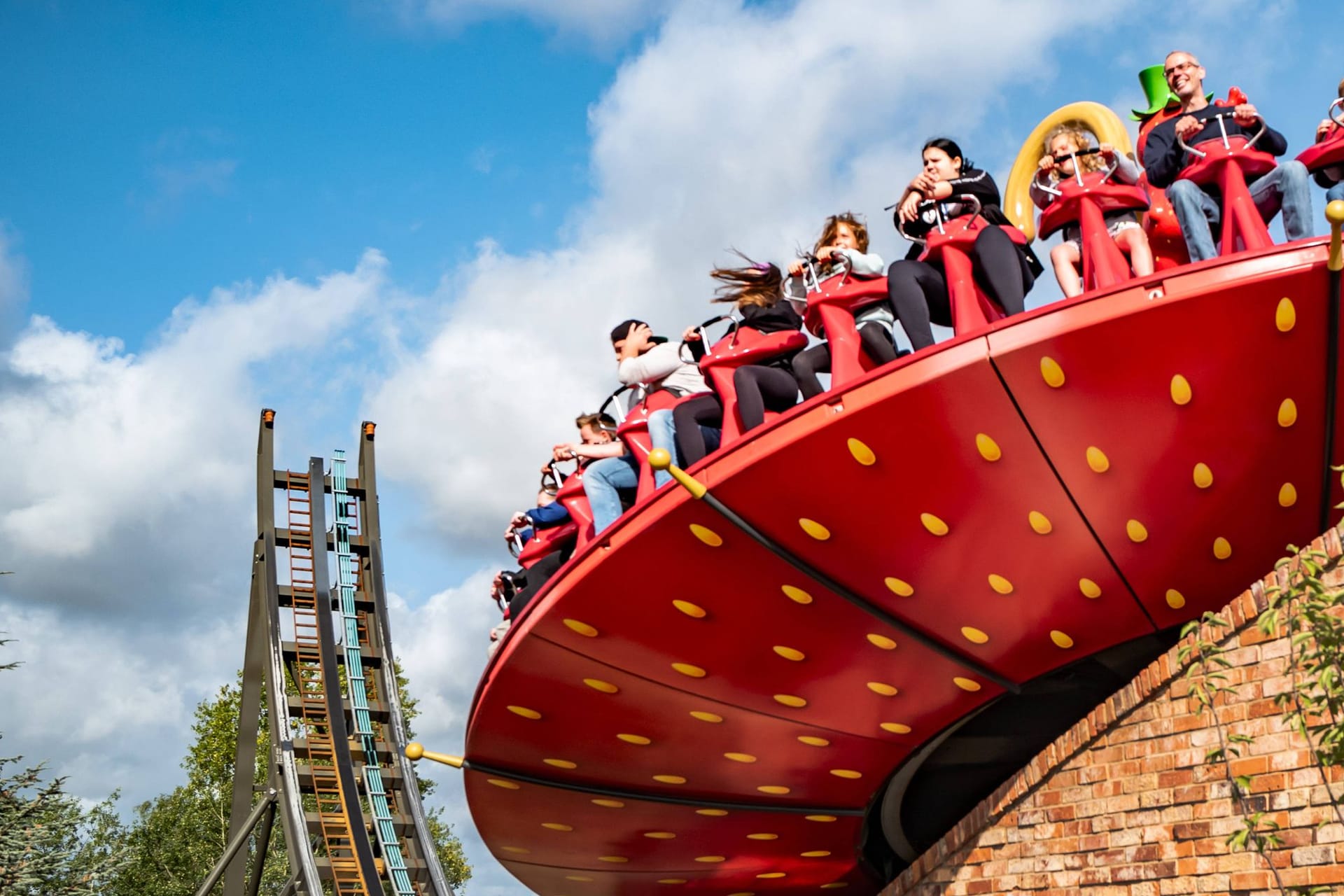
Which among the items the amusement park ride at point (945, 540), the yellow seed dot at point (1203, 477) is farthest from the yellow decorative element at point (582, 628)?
the yellow seed dot at point (1203, 477)

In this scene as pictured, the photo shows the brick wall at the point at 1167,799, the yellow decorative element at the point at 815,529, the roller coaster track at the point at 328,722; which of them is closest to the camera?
the brick wall at the point at 1167,799

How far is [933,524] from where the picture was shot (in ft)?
15.2

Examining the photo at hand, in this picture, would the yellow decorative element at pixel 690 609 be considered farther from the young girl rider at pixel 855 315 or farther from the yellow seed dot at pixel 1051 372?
the yellow seed dot at pixel 1051 372

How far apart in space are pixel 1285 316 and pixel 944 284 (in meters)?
1.38

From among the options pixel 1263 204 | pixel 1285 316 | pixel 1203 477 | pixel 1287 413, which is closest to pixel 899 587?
pixel 1203 477

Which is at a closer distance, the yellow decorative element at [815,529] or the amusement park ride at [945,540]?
the amusement park ride at [945,540]

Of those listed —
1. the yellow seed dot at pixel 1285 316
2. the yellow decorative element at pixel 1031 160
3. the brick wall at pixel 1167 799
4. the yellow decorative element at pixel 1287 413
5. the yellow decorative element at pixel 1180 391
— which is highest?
the yellow decorative element at pixel 1031 160

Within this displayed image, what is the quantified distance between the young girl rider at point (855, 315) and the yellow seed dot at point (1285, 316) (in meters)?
1.50

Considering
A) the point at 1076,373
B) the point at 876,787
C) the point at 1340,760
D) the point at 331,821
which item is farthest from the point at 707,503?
the point at 331,821

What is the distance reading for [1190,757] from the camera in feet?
14.9

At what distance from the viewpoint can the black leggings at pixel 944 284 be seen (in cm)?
478

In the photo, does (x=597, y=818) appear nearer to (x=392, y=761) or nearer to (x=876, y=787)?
(x=876, y=787)

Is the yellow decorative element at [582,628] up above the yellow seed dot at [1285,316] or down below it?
below

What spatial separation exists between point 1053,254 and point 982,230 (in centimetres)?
28
